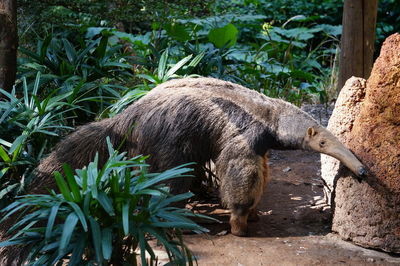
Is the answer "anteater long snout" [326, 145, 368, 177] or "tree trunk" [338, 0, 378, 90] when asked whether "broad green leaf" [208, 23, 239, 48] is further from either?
"anteater long snout" [326, 145, 368, 177]

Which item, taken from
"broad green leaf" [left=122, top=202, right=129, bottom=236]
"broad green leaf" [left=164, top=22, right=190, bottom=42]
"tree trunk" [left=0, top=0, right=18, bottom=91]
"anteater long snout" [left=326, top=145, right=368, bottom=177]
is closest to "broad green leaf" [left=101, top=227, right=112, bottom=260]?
"broad green leaf" [left=122, top=202, right=129, bottom=236]

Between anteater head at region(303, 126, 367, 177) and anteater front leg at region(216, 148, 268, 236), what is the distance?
483mm

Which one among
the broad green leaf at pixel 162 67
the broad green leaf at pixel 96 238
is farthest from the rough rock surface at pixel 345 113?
the broad green leaf at pixel 96 238

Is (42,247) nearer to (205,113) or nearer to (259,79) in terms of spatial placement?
(205,113)

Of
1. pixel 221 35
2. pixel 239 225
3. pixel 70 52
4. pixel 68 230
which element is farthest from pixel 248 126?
pixel 221 35

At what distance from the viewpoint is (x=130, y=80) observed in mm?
7168

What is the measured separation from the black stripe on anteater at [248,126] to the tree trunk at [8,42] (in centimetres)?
210

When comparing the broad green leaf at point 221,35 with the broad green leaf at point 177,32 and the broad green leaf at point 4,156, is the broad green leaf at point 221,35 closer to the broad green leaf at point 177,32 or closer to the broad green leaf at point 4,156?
the broad green leaf at point 177,32

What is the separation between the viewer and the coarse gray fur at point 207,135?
16.0 feet

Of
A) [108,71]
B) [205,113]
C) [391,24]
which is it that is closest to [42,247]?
[205,113]

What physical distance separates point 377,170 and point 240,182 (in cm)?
121

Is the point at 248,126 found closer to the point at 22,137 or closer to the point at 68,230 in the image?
the point at 22,137

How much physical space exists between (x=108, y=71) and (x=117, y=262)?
3.70m

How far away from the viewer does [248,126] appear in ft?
16.3
